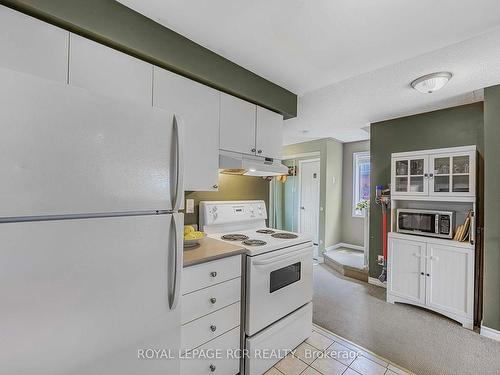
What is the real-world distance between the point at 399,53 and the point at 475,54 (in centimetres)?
54

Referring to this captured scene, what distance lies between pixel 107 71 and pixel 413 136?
3425 mm

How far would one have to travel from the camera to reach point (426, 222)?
2752 mm

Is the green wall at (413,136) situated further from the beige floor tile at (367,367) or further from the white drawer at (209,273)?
the white drawer at (209,273)

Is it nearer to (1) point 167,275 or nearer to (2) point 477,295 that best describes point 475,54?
(2) point 477,295

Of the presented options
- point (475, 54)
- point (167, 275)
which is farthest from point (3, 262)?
point (475, 54)

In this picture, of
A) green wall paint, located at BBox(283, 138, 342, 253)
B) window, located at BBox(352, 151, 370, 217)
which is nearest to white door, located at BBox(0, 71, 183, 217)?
green wall paint, located at BBox(283, 138, 342, 253)

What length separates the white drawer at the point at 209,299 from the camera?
1422 mm

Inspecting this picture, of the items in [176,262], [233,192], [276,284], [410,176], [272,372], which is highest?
[410,176]

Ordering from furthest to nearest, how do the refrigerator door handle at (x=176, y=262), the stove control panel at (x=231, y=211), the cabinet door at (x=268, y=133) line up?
the cabinet door at (x=268, y=133) < the stove control panel at (x=231, y=211) < the refrigerator door handle at (x=176, y=262)

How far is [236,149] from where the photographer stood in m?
2.14

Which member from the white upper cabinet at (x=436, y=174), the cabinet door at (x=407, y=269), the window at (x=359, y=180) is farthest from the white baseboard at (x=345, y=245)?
the white upper cabinet at (x=436, y=174)

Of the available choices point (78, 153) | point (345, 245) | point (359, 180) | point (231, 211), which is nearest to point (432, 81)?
point (231, 211)

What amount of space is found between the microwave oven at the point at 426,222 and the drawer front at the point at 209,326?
7.65 feet

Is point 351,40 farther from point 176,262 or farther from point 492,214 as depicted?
point 492,214
